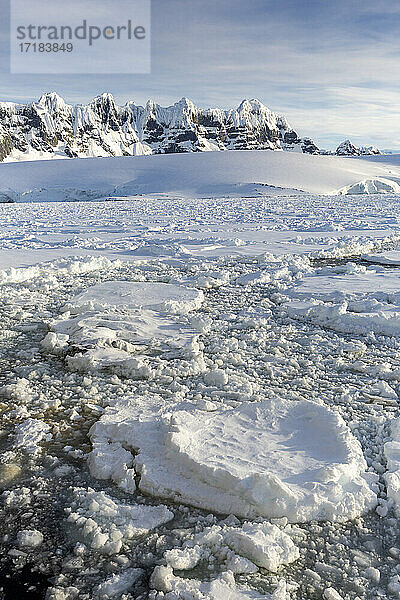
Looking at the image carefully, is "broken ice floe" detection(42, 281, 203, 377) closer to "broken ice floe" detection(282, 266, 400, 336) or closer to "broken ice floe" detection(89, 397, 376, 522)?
"broken ice floe" detection(89, 397, 376, 522)

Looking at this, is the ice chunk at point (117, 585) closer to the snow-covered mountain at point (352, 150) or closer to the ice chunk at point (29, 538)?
the ice chunk at point (29, 538)

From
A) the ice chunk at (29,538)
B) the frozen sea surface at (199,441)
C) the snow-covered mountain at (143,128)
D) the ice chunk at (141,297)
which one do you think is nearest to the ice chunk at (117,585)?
the frozen sea surface at (199,441)

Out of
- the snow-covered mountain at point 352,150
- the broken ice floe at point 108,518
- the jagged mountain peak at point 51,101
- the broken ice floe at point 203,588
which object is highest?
the jagged mountain peak at point 51,101

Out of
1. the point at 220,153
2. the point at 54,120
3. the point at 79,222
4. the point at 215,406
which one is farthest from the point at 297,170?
the point at 54,120

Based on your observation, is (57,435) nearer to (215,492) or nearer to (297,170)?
(215,492)

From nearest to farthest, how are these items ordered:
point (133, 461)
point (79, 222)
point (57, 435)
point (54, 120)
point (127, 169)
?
1. point (133, 461)
2. point (57, 435)
3. point (79, 222)
4. point (127, 169)
5. point (54, 120)

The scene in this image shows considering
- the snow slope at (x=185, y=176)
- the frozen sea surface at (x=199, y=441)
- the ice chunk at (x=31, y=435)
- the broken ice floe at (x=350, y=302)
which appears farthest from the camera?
the snow slope at (x=185, y=176)
